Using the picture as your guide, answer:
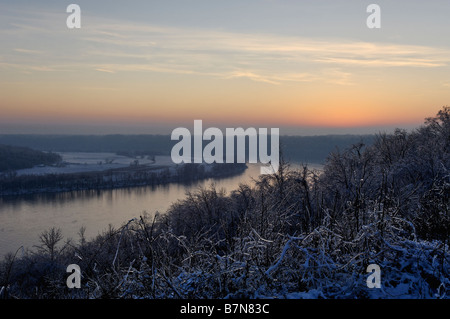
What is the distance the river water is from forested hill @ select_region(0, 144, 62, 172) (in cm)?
5302

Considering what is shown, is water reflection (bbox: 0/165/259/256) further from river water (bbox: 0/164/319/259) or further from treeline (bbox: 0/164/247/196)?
treeline (bbox: 0/164/247/196)

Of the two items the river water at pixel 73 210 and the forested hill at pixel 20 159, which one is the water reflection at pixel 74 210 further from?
the forested hill at pixel 20 159

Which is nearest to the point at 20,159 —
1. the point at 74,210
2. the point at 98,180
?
the point at 98,180

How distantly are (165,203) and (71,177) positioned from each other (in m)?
41.5

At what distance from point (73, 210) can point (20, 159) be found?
8005cm

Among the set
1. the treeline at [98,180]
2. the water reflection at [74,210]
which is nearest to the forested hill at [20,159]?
the treeline at [98,180]

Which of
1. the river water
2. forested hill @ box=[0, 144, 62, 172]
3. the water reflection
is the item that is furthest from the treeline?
forested hill @ box=[0, 144, 62, 172]

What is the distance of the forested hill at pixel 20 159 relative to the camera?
112 m

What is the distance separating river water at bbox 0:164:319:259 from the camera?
127ft

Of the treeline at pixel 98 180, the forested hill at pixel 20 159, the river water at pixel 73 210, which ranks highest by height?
the forested hill at pixel 20 159

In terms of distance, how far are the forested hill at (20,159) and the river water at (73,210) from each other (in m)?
53.0

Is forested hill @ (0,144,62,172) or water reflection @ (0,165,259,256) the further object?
forested hill @ (0,144,62,172)

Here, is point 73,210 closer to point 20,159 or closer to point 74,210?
point 74,210
